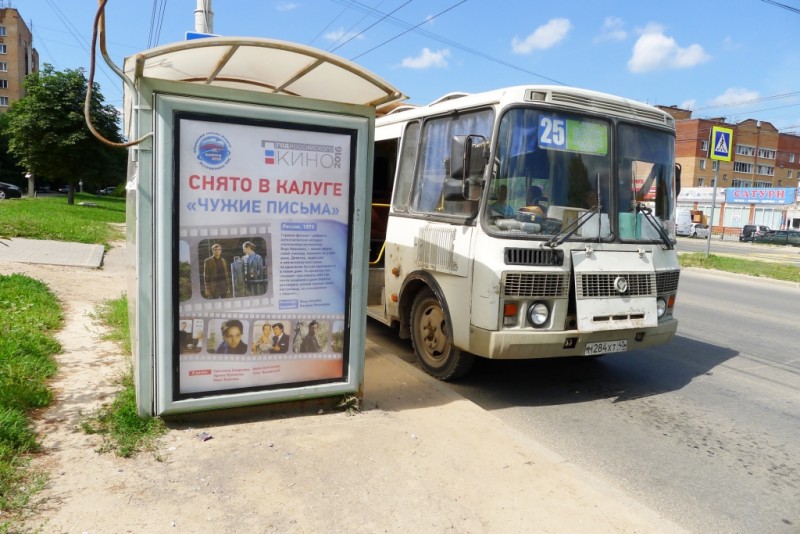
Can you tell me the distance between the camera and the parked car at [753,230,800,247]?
43.0m

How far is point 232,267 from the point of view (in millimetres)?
3926

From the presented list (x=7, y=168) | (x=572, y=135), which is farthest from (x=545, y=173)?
(x=7, y=168)

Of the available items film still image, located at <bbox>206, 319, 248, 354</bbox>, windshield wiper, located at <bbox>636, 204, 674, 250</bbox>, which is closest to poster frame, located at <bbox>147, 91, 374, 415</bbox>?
film still image, located at <bbox>206, 319, 248, 354</bbox>

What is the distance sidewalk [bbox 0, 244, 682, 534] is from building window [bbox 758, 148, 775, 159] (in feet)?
287

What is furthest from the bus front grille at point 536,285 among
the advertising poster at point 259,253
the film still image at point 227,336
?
the film still image at point 227,336

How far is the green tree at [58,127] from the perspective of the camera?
29.1 metres

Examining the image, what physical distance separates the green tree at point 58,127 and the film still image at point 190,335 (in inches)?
1129

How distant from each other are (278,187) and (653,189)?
382 cm

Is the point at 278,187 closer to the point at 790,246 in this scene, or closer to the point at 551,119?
the point at 551,119

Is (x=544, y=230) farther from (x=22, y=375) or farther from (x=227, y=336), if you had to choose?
(x=22, y=375)

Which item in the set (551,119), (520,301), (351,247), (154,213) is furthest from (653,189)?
(154,213)

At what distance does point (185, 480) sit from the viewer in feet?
10.8

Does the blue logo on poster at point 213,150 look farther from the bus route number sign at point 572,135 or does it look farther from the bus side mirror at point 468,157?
the bus route number sign at point 572,135

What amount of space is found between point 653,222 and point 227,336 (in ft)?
13.6
